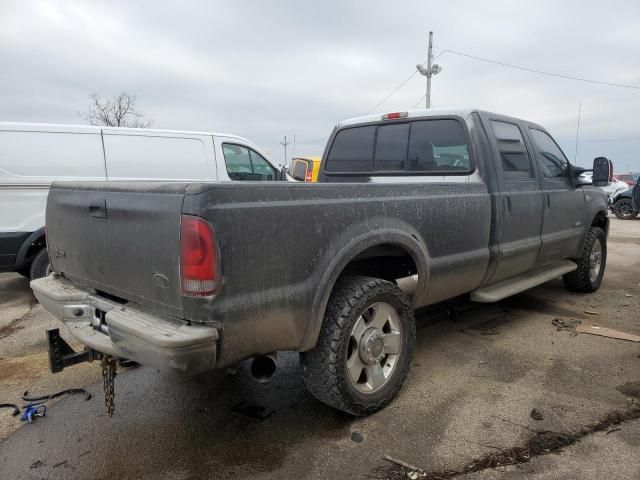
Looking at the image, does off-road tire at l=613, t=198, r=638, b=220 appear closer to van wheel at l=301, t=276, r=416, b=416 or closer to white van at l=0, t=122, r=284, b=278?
white van at l=0, t=122, r=284, b=278

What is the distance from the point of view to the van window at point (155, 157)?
6754 millimetres

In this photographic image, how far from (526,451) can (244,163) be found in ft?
21.2

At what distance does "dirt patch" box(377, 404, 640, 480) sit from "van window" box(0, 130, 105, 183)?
556 cm

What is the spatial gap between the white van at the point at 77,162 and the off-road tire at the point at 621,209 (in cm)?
1455

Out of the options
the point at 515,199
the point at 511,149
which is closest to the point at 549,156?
the point at 511,149

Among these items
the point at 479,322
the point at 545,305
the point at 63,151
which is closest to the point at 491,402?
the point at 479,322

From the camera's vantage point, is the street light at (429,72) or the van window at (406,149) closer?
the van window at (406,149)

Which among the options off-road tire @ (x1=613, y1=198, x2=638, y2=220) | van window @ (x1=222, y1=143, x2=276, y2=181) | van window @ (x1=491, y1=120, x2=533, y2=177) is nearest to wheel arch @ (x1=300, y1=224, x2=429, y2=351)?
van window @ (x1=491, y1=120, x2=533, y2=177)

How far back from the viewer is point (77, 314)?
9.02 ft

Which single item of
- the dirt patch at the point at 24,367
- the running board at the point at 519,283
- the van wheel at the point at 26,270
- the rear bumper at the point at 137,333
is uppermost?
the rear bumper at the point at 137,333

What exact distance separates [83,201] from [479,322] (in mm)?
3737

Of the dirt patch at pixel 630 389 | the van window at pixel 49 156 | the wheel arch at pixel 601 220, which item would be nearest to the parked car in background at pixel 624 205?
the wheel arch at pixel 601 220

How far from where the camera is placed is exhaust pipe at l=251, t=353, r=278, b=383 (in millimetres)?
2617

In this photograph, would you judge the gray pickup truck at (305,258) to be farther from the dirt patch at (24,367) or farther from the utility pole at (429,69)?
the utility pole at (429,69)
